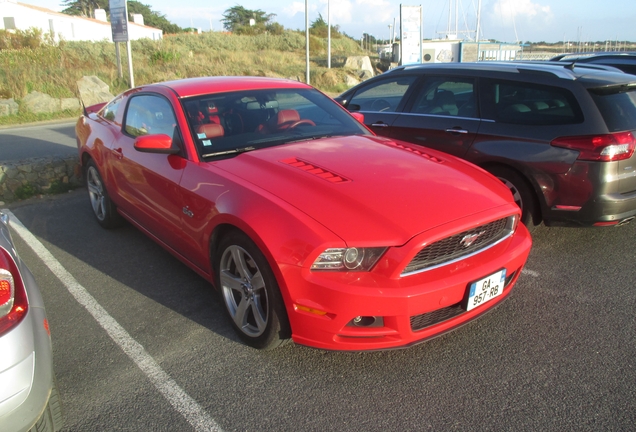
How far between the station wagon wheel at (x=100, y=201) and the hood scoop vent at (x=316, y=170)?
2506 millimetres

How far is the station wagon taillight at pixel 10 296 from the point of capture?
2.10 metres

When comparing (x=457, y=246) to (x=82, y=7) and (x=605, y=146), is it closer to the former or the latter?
(x=605, y=146)

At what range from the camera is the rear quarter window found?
4234mm

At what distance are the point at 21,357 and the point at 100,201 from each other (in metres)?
3.59

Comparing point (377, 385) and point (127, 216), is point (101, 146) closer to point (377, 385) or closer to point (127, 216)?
point (127, 216)

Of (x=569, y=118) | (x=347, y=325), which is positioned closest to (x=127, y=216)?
(x=347, y=325)

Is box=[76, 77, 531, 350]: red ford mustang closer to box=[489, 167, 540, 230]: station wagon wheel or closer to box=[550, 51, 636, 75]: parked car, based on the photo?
box=[489, 167, 540, 230]: station wagon wheel

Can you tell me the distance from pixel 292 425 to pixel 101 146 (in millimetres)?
3676

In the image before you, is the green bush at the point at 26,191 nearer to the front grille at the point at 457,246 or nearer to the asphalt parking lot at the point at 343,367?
the asphalt parking lot at the point at 343,367

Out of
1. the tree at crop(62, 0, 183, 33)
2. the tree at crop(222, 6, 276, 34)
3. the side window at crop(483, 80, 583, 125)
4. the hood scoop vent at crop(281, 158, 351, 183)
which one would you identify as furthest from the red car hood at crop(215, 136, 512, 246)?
the tree at crop(62, 0, 183, 33)

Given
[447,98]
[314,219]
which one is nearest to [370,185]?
[314,219]

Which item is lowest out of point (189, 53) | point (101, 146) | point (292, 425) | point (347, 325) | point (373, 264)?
point (292, 425)

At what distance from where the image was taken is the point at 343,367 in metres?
3.03

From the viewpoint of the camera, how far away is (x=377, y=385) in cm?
286
